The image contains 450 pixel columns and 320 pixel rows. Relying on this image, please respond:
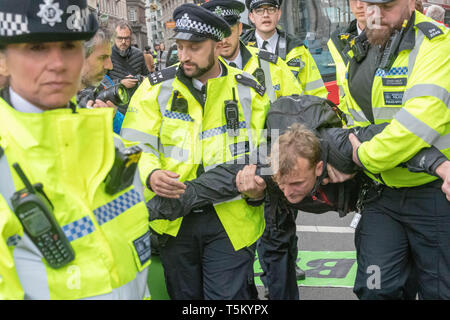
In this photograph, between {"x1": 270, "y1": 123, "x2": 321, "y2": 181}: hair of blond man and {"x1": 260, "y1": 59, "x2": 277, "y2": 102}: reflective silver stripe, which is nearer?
{"x1": 270, "y1": 123, "x2": 321, "y2": 181}: hair of blond man

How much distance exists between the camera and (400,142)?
261 cm

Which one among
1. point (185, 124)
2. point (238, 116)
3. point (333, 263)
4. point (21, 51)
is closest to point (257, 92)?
point (238, 116)

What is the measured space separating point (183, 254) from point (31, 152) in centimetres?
175

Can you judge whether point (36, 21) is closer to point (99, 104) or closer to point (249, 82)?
point (249, 82)

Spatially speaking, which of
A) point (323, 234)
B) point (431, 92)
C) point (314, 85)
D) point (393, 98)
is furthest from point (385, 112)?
point (323, 234)

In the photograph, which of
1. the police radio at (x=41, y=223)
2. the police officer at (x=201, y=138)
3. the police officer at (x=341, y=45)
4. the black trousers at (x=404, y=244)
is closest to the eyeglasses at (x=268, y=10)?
the police officer at (x=341, y=45)

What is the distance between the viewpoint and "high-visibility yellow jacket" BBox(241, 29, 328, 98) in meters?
4.73

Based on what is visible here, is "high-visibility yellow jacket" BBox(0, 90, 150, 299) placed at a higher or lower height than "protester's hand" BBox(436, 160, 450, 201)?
higher

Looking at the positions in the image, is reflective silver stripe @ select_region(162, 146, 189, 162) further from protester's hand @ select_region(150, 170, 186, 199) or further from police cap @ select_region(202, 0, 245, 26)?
police cap @ select_region(202, 0, 245, 26)

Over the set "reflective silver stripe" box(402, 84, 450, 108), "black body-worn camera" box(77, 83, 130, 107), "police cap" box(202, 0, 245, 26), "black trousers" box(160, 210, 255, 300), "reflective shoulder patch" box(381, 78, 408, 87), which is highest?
"police cap" box(202, 0, 245, 26)

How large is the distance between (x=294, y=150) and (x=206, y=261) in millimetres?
929

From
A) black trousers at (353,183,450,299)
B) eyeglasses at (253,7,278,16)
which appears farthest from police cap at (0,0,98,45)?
eyeglasses at (253,7,278,16)

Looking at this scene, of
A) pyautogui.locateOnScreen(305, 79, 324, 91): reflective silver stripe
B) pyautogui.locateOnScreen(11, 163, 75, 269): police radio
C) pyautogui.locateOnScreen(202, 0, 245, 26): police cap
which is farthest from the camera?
pyautogui.locateOnScreen(305, 79, 324, 91): reflective silver stripe
